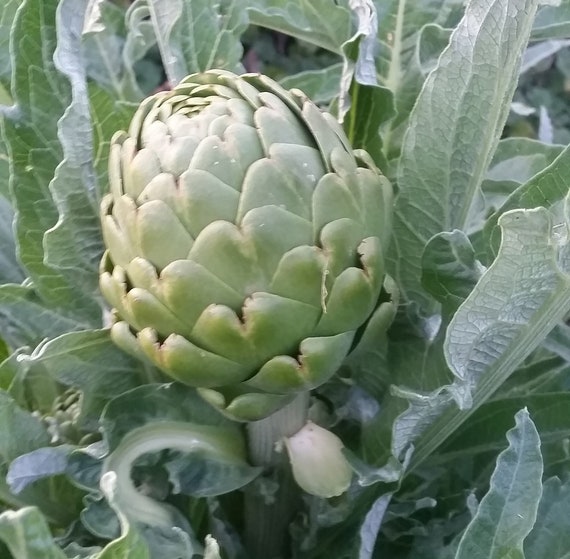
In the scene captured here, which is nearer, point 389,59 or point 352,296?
point 352,296

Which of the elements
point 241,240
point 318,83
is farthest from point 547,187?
point 318,83

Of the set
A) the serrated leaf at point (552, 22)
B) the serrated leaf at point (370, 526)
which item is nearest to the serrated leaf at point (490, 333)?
the serrated leaf at point (370, 526)

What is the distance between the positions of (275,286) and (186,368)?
5 cm

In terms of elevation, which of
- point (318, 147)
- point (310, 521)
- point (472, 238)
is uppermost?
point (318, 147)

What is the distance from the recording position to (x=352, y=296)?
14.8 inches

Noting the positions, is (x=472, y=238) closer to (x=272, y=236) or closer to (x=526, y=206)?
(x=526, y=206)

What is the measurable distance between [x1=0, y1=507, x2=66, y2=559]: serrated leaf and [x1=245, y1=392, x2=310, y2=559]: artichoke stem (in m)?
0.13

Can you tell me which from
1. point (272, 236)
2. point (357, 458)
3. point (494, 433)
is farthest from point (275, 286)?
point (494, 433)

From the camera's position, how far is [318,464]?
45 cm

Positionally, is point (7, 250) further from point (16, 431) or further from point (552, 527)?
point (552, 527)

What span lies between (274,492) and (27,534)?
18 cm

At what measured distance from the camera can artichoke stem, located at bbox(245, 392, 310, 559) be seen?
17.9 inches

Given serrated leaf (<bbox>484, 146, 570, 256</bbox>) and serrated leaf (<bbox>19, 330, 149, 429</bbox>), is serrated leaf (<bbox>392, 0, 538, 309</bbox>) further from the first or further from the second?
serrated leaf (<bbox>19, 330, 149, 429</bbox>)

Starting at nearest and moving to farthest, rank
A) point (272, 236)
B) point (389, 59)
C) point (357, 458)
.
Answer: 1. point (272, 236)
2. point (357, 458)
3. point (389, 59)
